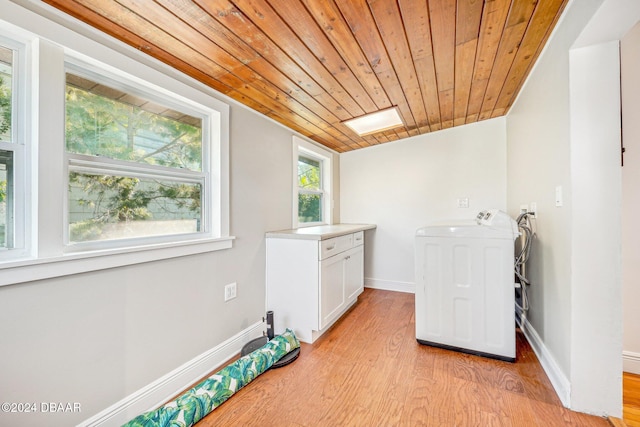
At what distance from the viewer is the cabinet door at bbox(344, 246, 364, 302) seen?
258 cm

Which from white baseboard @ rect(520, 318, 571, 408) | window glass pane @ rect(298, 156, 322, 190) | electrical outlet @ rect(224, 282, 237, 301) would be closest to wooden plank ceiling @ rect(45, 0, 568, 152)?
window glass pane @ rect(298, 156, 322, 190)

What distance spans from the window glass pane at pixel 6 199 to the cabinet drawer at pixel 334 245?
5.36ft

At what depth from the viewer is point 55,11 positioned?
108 cm

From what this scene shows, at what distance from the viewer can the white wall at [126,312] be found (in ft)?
3.35

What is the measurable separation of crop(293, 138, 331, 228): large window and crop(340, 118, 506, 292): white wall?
368mm

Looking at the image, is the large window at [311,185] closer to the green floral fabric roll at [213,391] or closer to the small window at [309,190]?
the small window at [309,190]

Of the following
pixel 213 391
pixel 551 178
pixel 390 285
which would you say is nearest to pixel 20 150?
pixel 213 391

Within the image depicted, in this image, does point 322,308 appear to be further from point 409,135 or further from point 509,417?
point 409,135

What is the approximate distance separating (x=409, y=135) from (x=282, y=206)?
1897 mm

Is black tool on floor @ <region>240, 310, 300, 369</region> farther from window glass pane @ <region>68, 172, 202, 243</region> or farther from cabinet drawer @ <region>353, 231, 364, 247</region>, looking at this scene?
cabinet drawer @ <region>353, 231, 364, 247</region>

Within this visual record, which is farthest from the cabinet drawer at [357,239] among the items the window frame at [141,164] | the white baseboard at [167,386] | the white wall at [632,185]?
the white wall at [632,185]

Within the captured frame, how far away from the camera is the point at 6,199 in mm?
1036

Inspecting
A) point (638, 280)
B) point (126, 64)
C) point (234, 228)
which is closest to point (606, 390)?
point (638, 280)

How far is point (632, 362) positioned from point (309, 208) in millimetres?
2870
